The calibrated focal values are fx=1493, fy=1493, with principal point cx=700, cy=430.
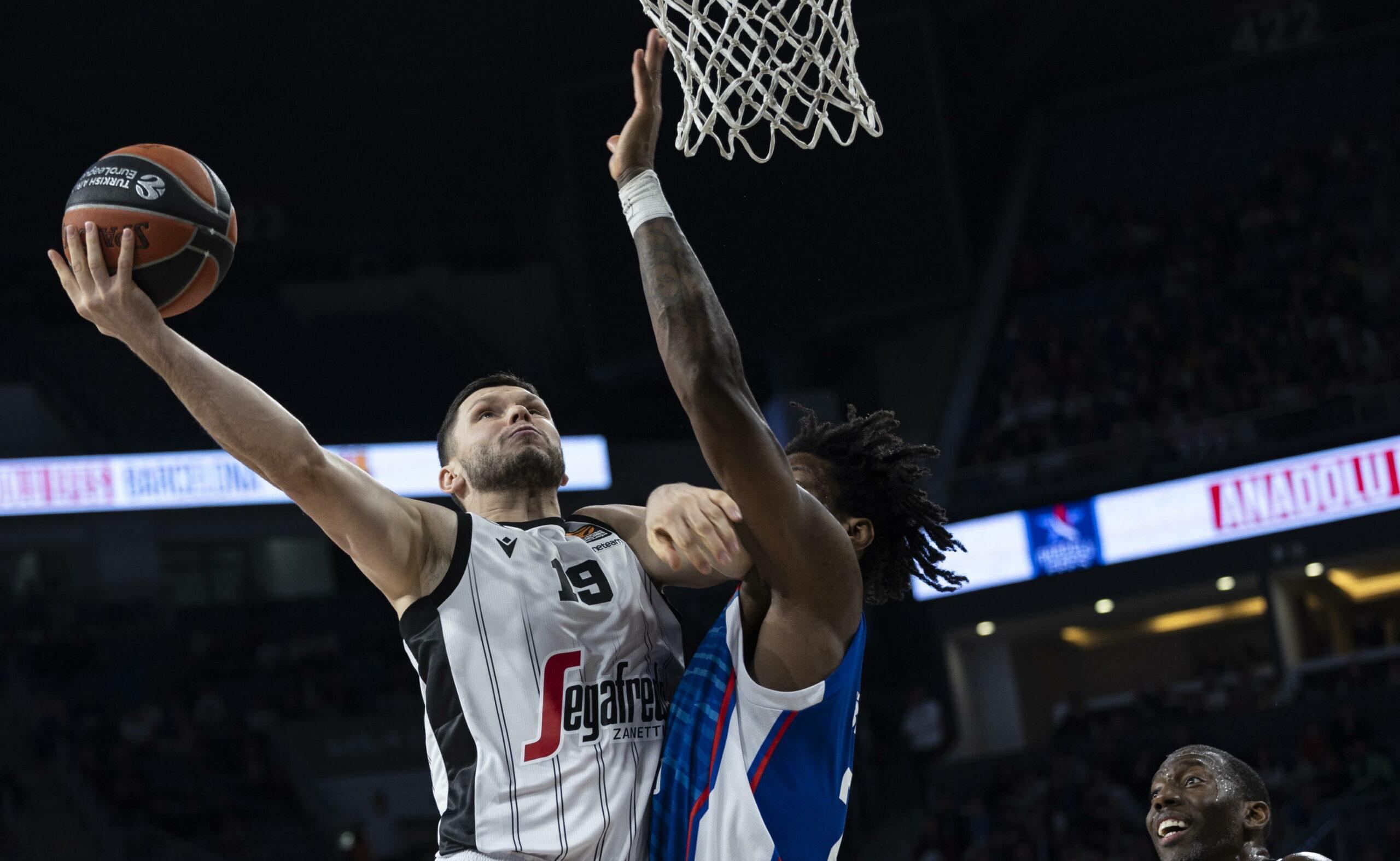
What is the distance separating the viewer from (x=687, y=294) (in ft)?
9.55

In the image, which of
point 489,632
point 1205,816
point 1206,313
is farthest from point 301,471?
point 1206,313

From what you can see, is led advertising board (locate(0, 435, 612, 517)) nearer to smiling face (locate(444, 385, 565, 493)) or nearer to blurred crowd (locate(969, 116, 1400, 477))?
blurred crowd (locate(969, 116, 1400, 477))

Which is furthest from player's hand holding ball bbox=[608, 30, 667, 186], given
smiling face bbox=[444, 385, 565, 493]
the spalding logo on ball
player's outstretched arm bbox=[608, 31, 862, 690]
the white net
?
the spalding logo on ball

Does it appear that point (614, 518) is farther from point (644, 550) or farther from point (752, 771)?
point (752, 771)

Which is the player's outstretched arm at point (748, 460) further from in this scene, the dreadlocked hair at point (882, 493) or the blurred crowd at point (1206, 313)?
the blurred crowd at point (1206, 313)

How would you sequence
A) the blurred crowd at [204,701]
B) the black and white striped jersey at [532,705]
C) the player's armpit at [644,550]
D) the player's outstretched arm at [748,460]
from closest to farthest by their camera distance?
the player's outstretched arm at [748,460] → the black and white striped jersey at [532,705] → the player's armpit at [644,550] → the blurred crowd at [204,701]

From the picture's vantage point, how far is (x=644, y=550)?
3.50 metres

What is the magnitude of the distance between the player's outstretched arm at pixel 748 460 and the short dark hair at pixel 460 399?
715mm

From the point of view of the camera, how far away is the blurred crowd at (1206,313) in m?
17.8

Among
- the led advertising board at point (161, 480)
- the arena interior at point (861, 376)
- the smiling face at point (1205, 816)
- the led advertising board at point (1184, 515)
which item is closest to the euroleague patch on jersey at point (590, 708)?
the smiling face at point (1205, 816)

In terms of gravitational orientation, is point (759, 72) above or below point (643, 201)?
above

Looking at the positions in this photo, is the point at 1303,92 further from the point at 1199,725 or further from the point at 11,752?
the point at 11,752

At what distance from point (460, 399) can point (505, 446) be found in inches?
11.4

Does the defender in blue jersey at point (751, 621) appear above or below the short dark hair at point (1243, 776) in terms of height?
above
